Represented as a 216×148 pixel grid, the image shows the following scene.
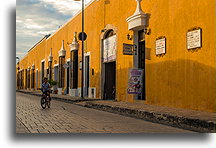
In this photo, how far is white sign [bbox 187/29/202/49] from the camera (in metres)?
11.5

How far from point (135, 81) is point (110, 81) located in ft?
20.3

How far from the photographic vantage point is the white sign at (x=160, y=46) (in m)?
13.9

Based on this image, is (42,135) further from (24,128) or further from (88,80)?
(88,80)

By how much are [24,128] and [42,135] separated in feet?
4.42

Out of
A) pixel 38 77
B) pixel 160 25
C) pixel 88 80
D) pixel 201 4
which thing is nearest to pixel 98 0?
pixel 88 80

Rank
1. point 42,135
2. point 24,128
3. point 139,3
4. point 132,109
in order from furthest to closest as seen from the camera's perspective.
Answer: point 139,3, point 132,109, point 24,128, point 42,135

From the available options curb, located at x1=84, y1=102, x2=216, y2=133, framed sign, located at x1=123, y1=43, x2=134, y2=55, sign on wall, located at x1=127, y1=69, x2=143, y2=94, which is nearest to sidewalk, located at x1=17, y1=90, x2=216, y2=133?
curb, located at x1=84, y1=102, x2=216, y2=133

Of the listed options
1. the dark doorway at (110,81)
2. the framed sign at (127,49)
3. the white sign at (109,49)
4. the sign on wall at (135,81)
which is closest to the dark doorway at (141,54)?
the framed sign at (127,49)

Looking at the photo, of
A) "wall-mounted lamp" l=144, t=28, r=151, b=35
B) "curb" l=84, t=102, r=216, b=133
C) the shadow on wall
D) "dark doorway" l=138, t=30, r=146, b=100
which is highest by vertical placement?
"wall-mounted lamp" l=144, t=28, r=151, b=35

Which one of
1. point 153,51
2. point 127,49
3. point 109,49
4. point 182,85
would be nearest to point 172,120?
point 182,85

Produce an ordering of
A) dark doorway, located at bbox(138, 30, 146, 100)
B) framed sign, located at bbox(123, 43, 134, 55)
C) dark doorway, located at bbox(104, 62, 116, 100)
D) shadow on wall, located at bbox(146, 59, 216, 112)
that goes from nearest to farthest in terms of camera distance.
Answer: shadow on wall, located at bbox(146, 59, 216, 112) → framed sign, located at bbox(123, 43, 134, 55) → dark doorway, located at bbox(138, 30, 146, 100) → dark doorway, located at bbox(104, 62, 116, 100)

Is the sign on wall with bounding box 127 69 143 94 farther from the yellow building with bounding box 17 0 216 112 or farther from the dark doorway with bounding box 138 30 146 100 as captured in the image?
the dark doorway with bounding box 138 30 146 100
